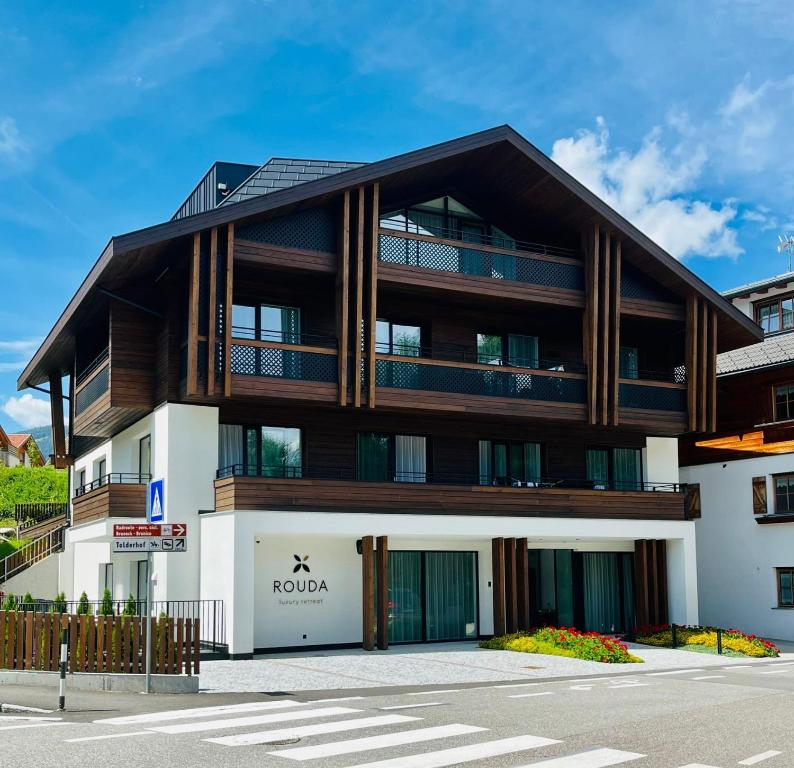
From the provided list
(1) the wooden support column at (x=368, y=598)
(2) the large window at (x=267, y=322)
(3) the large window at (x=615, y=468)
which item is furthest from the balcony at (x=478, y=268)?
(1) the wooden support column at (x=368, y=598)

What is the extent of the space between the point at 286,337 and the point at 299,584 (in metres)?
6.21

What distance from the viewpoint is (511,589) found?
1038 inches

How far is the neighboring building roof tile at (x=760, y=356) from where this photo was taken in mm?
32375

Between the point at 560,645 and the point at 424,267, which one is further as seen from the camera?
the point at 424,267

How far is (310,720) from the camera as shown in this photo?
13211 mm

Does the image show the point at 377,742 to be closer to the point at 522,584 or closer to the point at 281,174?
the point at 522,584

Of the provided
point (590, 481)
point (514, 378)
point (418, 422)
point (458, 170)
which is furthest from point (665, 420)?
point (458, 170)

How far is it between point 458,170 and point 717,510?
44.8ft

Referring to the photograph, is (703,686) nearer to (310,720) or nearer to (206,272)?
(310,720)

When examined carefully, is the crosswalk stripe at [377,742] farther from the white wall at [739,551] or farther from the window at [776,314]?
the window at [776,314]

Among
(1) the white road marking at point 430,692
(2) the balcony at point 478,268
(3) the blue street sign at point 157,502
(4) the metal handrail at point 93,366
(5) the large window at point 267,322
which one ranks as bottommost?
(1) the white road marking at point 430,692

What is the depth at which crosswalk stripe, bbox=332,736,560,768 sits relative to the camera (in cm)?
1014

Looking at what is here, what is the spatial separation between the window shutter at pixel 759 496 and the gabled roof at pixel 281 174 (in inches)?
606

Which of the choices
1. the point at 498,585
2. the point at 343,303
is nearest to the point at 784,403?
the point at 498,585
